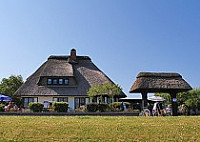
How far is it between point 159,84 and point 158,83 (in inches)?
7.1

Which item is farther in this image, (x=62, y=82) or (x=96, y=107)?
(x=62, y=82)

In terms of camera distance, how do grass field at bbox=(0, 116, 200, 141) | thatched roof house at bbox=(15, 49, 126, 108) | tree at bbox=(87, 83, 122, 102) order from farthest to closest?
thatched roof house at bbox=(15, 49, 126, 108) → tree at bbox=(87, 83, 122, 102) → grass field at bbox=(0, 116, 200, 141)

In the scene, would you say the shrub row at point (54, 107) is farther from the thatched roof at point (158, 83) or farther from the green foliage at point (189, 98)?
the green foliage at point (189, 98)

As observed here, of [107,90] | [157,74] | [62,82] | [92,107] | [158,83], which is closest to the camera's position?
[92,107]

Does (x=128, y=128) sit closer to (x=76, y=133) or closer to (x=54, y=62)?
(x=76, y=133)

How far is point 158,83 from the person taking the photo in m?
36.8

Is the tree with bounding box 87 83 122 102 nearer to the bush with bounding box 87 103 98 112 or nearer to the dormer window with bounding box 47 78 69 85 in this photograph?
the dormer window with bounding box 47 78 69 85

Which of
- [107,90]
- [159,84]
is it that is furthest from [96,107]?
[107,90]

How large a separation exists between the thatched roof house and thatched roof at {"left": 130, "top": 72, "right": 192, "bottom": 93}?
44.3 ft

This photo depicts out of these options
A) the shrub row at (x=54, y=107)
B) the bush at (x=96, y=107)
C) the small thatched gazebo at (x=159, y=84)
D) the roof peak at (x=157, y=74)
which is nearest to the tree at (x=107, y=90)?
the roof peak at (x=157, y=74)

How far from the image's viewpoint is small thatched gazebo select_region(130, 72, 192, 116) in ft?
116

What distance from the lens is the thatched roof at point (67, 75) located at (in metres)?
51.2

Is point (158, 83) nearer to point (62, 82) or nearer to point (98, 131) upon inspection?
point (62, 82)

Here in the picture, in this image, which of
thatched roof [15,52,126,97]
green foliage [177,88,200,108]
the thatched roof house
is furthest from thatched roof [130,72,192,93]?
green foliage [177,88,200,108]
